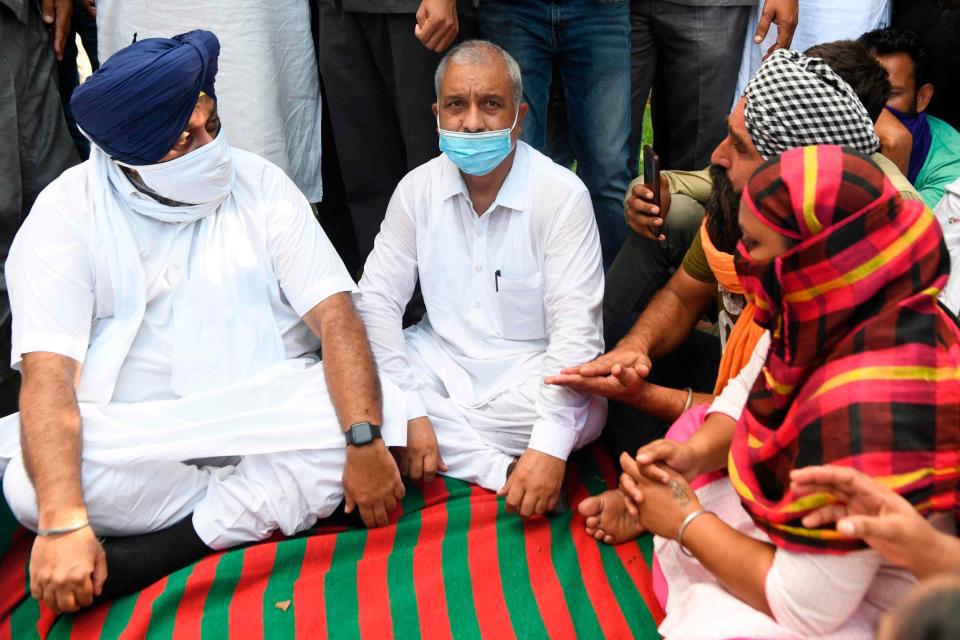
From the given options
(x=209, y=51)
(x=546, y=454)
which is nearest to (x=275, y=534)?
(x=546, y=454)

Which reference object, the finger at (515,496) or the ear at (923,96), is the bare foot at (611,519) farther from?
the ear at (923,96)

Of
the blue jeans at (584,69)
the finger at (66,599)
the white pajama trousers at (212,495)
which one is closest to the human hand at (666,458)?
the white pajama trousers at (212,495)

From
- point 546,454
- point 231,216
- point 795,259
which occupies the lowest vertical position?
point 546,454

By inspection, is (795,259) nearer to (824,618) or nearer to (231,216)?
(824,618)

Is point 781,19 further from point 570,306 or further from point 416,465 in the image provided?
point 416,465

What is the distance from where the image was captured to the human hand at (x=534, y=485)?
2.71m

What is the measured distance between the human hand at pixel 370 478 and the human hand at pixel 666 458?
863mm

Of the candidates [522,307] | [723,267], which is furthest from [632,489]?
[522,307]

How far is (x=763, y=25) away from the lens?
3391 mm

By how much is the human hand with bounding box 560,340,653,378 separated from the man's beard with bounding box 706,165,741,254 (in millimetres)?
420

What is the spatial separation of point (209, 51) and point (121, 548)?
145 cm

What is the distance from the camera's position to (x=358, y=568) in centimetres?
260

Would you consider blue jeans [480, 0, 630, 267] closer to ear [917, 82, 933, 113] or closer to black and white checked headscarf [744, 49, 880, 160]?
ear [917, 82, 933, 113]

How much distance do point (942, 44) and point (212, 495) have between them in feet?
9.51
